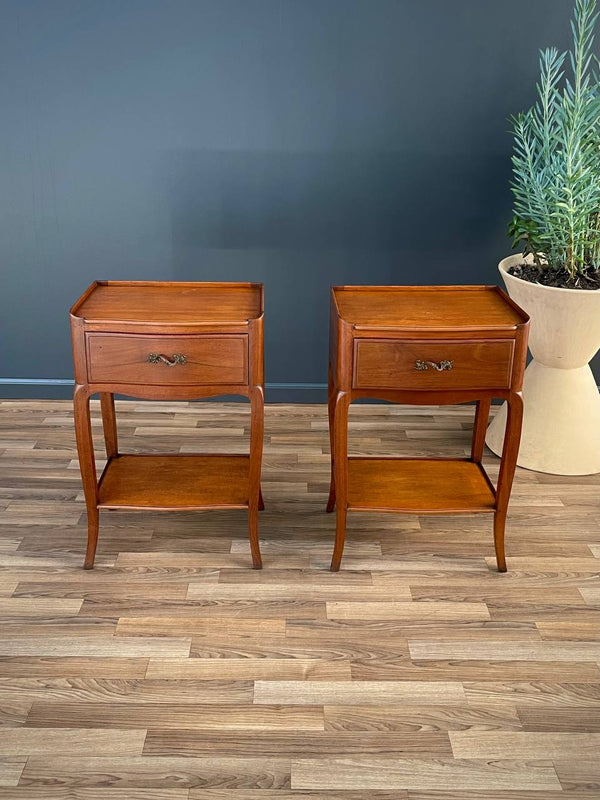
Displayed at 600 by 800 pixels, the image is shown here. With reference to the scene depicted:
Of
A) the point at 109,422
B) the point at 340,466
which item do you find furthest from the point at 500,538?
the point at 109,422

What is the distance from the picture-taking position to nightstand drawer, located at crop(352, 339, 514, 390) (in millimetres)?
1778

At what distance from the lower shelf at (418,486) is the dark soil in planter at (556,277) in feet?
2.03

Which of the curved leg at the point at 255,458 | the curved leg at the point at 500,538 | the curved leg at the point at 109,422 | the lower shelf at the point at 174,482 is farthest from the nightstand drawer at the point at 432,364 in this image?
the curved leg at the point at 109,422

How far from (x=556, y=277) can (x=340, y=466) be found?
0.98m

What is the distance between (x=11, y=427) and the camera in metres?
2.77

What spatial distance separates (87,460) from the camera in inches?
74.5

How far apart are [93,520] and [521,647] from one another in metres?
1.06

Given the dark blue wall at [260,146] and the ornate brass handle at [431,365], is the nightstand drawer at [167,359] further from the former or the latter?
the dark blue wall at [260,146]

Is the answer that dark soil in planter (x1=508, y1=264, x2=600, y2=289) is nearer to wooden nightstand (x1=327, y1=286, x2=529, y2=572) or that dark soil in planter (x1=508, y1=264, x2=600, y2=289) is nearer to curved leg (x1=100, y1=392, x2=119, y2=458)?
wooden nightstand (x1=327, y1=286, x2=529, y2=572)

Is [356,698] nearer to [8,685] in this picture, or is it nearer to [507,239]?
[8,685]

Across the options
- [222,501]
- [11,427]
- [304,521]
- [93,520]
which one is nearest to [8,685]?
[93,520]

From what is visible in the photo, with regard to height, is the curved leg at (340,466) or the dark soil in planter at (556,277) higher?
the dark soil in planter at (556,277)

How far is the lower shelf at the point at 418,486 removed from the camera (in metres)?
1.96

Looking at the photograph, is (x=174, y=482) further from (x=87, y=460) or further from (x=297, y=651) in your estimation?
(x=297, y=651)
